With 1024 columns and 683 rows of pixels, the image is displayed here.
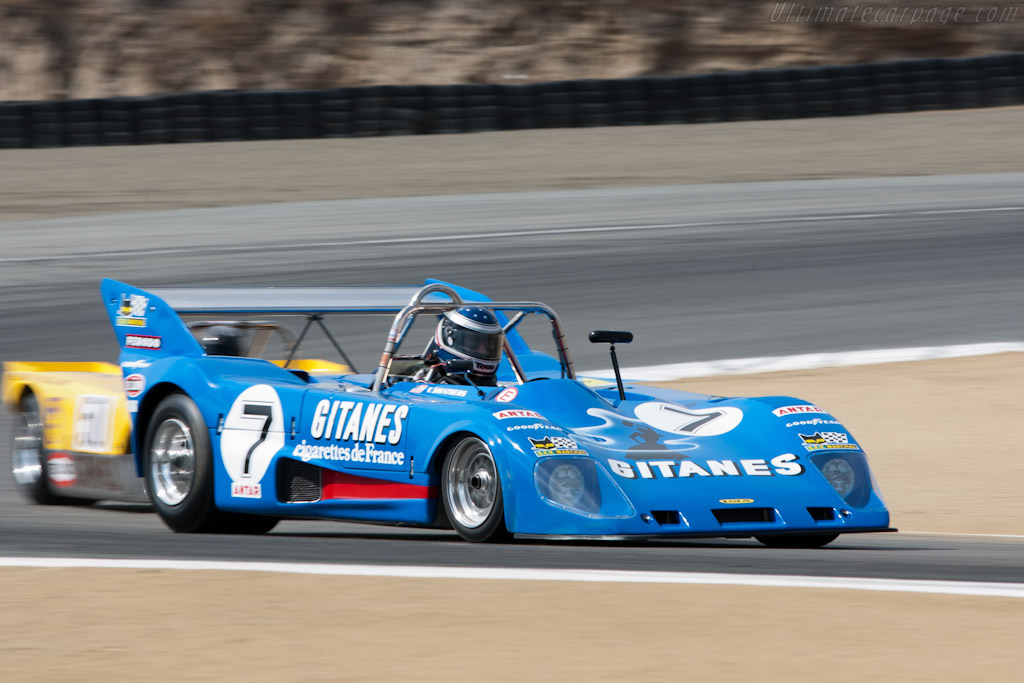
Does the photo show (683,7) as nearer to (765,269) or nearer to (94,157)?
(94,157)

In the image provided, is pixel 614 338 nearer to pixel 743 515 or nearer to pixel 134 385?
pixel 743 515

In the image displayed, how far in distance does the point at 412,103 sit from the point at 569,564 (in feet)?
70.7

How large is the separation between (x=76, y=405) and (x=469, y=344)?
2503 mm

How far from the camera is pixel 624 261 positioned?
18.2 metres

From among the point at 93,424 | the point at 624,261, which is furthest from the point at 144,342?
the point at 624,261

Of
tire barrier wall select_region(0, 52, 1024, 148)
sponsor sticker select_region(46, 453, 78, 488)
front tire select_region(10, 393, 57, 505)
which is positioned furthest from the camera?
tire barrier wall select_region(0, 52, 1024, 148)

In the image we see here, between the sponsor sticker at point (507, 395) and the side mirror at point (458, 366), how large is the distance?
46 cm

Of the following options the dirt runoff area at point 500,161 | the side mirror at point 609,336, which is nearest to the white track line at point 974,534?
the side mirror at point 609,336

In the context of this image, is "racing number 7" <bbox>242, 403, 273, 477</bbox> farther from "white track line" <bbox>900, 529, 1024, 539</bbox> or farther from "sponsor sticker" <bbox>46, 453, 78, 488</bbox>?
"white track line" <bbox>900, 529, 1024, 539</bbox>

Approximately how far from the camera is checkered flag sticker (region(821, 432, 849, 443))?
7483 mm

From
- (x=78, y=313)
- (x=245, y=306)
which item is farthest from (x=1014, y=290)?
(x=245, y=306)

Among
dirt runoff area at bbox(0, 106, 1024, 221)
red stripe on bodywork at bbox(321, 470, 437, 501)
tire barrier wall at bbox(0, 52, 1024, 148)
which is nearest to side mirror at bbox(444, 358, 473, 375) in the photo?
red stripe on bodywork at bbox(321, 470, 437, 501)

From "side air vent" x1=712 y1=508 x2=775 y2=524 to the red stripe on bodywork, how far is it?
1.19 metres

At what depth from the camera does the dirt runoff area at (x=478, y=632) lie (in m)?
4.71
